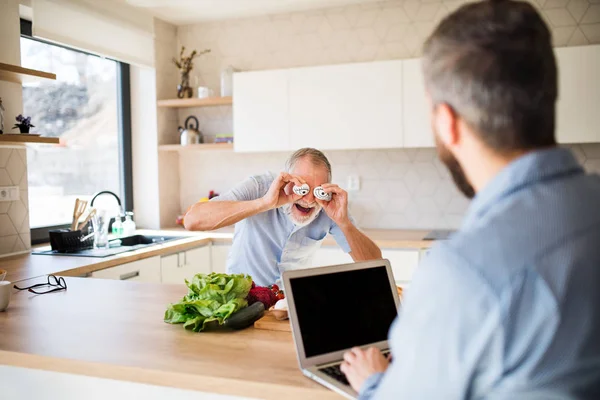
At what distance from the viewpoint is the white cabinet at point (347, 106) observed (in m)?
3.96

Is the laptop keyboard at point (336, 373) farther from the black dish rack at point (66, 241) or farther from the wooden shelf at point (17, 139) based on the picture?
the black dish rack at point (66, 241)

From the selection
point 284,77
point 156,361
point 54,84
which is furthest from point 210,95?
point 156,361

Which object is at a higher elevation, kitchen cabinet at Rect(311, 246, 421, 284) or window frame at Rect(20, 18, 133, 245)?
window frame at Rect(20, 18, 133, 245)

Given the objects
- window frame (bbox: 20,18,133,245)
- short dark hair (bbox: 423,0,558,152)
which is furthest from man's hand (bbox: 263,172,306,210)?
window frame (bbox: 20,18,133,245)

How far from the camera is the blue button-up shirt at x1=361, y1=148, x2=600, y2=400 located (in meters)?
0.78

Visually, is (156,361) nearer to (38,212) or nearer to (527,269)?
(527,269)

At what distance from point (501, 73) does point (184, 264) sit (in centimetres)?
331

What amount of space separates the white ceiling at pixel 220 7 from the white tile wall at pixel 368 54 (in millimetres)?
92

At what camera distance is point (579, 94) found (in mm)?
3652

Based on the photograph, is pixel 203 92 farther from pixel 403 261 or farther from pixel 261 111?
pixel 403 261

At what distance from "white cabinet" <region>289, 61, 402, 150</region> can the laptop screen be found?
249 centimetres

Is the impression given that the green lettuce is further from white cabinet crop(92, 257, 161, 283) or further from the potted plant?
the potted plant

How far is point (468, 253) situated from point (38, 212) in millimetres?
3712

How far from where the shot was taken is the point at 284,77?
13.8 ft
